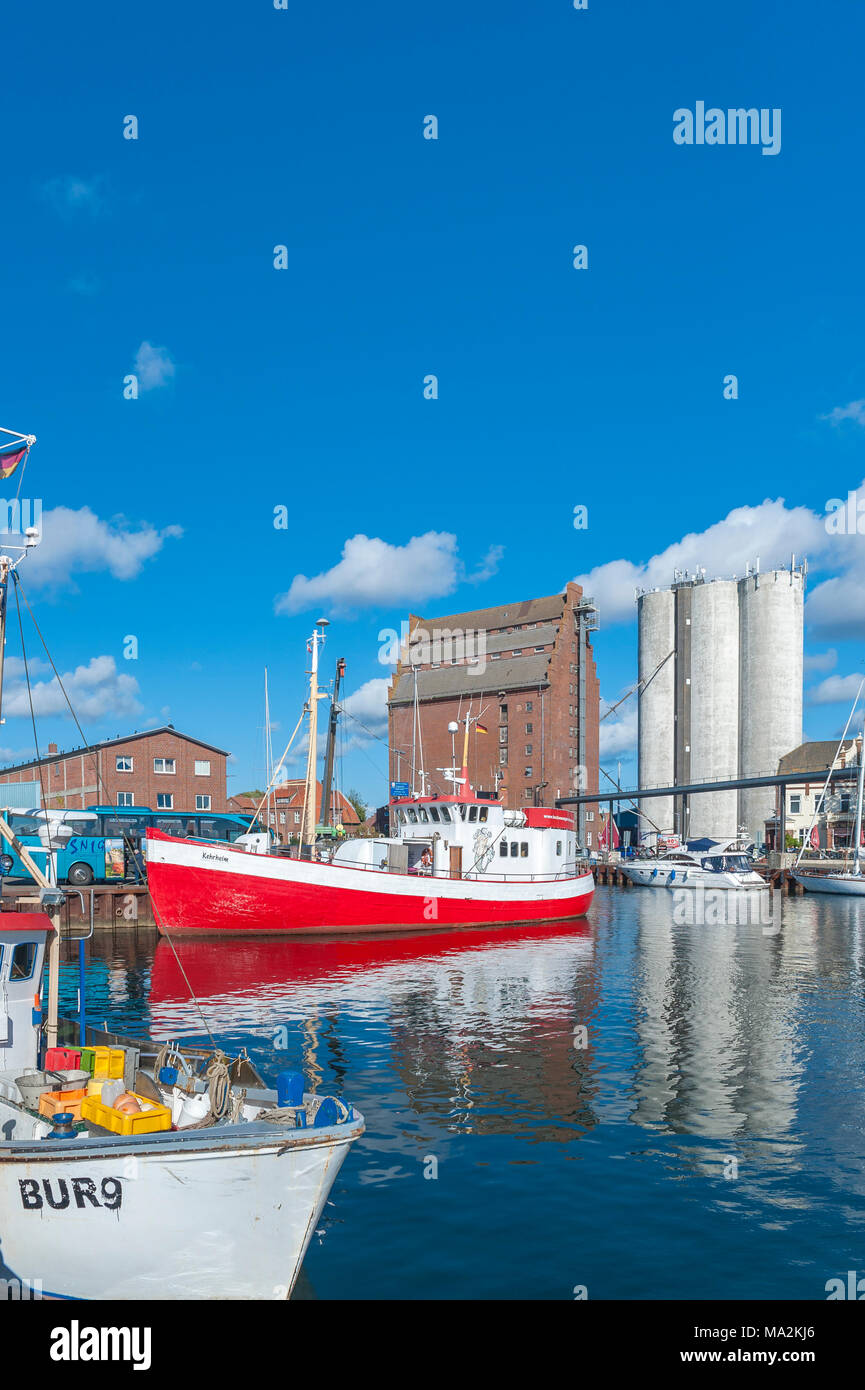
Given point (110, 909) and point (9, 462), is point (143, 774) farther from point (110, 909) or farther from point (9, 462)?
point (9, 462)

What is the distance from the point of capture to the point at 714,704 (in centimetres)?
10550

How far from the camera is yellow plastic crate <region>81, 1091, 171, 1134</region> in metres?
9.99

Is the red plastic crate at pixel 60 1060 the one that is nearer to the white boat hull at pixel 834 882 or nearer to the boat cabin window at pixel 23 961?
the boat cabin window at pixel 23 961

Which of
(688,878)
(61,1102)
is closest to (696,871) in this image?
(688,878)

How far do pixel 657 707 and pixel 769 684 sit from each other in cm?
1323

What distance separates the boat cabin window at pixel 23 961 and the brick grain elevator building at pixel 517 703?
79798mm

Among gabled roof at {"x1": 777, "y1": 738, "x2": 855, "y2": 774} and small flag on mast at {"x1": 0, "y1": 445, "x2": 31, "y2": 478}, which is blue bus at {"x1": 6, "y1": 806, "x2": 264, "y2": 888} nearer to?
small flag on mast at {"x1": 0, "y1": 445, "x2": 31, "y2": 478}

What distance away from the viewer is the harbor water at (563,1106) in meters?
11.1

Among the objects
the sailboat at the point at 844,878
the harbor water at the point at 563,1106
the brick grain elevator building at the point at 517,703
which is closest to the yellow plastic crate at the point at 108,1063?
the harbor water at the point at 563,1106

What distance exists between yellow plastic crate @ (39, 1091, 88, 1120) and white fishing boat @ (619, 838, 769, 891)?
212ft

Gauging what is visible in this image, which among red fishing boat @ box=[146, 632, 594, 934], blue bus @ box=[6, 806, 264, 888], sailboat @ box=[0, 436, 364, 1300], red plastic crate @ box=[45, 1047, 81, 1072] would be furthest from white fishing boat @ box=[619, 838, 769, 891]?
sailboat @ box=[0, 436, 364, 1300]

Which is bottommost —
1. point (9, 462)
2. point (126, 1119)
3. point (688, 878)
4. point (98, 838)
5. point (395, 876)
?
point (688, 878)
